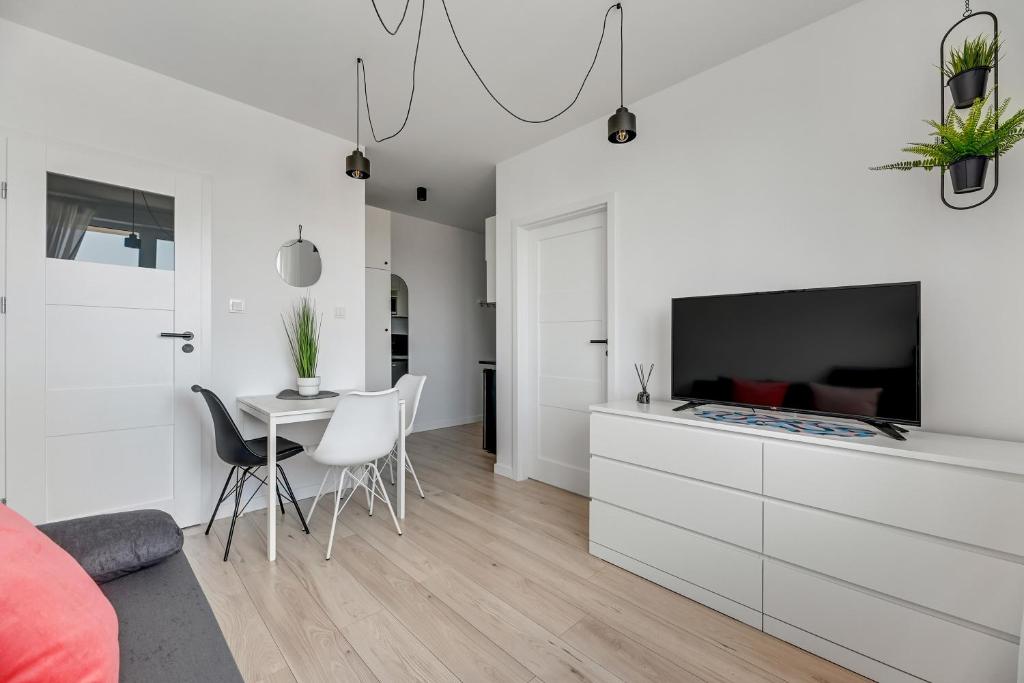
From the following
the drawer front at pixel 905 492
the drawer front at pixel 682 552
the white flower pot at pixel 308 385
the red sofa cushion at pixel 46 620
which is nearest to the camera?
the red sofa cushion at pixel 46 620

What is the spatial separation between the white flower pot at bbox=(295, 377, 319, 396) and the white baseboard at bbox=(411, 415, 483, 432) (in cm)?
244

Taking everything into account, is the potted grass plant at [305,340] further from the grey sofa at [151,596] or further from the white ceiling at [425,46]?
the grey sofa at [151,596]

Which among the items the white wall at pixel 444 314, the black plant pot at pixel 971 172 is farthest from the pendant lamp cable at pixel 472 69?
the white wall at pixel 444 314

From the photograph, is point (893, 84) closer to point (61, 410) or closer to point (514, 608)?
point (514, 608)

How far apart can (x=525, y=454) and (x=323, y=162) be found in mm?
2736

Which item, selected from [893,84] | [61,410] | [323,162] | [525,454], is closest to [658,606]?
[525,454]

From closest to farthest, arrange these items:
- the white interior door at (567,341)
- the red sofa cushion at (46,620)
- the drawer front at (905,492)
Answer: the red sofa cushion at (46,620) → the drawer front at (905,492) → the white interior door at (567,341)

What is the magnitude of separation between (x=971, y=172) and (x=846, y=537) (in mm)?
1343

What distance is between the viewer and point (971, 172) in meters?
1.51

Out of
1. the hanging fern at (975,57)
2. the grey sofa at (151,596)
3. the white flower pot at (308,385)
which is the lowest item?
the grey sofa at (151,596)

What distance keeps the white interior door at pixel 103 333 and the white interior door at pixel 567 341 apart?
231 cm

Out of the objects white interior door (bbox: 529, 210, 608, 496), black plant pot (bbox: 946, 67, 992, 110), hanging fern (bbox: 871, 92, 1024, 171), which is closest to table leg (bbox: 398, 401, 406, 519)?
white interior door (bbox: 529, 210, 608, 496)

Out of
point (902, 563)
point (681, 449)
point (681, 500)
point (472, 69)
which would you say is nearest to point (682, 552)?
point (681, 500)

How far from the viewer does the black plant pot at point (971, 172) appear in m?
1.50
